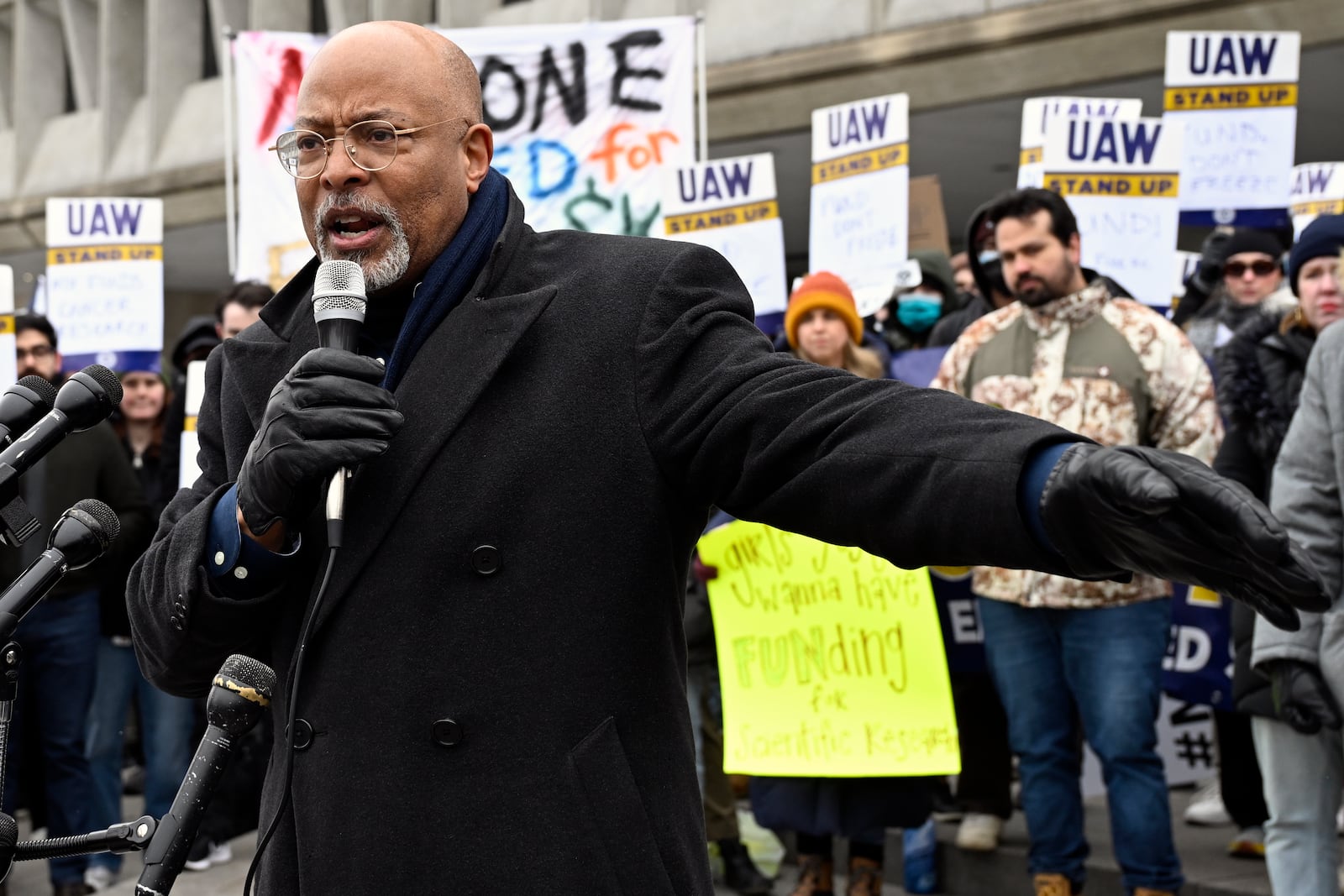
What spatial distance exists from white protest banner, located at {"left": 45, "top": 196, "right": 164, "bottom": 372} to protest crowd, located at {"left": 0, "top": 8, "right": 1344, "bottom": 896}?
1.33 meters

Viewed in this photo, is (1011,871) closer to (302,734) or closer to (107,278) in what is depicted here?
(302,734)

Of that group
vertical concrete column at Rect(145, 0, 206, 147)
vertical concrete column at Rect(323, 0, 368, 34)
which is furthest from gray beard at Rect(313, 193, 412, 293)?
vertical concrete column at Rect(145, 0, 206, 147)

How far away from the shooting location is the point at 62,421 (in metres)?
2.28

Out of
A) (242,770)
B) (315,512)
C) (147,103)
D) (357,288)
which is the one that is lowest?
(242,770)

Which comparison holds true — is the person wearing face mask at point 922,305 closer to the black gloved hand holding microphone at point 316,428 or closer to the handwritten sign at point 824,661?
the handwritten sign at point 824,661

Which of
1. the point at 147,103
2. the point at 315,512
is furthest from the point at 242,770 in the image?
the point at 147,103

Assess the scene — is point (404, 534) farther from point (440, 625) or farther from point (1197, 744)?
point (1197, 744)

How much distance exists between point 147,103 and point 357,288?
21.8 m

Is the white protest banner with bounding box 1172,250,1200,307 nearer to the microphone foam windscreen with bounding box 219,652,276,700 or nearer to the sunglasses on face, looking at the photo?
the sunglasses on face

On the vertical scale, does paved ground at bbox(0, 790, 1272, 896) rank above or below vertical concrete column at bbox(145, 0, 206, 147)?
below

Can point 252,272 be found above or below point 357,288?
above

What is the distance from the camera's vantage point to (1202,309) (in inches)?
298

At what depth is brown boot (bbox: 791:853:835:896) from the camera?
5.95 m

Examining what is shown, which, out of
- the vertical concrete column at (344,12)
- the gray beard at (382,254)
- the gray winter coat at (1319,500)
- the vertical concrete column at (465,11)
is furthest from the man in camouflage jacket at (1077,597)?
the vertical concrete column at (344,12)
